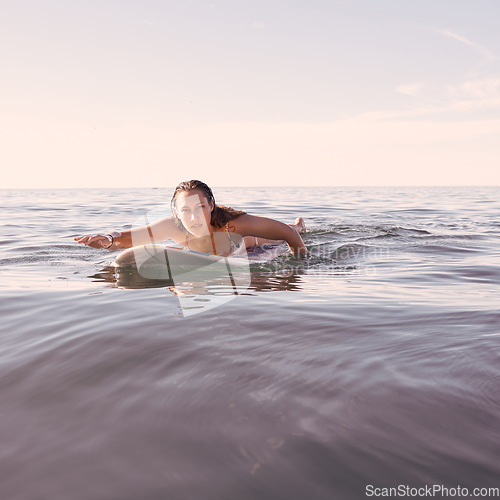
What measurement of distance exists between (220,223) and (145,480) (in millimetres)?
4200

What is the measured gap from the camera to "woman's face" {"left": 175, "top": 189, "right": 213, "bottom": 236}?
16.5 feet

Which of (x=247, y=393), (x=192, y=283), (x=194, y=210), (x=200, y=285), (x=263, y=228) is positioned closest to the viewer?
(x=247, y=393)

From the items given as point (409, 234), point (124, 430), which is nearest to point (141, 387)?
point (124, 430)

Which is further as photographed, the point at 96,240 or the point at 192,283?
the point at 96,240

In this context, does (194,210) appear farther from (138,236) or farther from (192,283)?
(192,283)

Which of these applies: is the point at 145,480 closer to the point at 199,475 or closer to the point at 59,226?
the point at 199,475

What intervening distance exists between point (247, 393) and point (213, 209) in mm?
3684

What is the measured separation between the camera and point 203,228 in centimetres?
529

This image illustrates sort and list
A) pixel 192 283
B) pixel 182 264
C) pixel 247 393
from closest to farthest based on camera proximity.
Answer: pixel 247 393
pixel 192 283
pixel 182 264

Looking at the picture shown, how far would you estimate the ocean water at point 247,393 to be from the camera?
1.36 meters

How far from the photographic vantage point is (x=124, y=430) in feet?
5.27

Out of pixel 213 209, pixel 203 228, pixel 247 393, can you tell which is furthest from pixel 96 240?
pixel 247 393

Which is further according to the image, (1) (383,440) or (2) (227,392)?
(2) (227,392)

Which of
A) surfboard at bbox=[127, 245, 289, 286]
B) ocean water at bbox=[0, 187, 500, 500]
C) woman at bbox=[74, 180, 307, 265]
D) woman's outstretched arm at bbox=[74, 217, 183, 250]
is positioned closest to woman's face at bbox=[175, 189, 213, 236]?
woman at bbox=[74, 180, 307, 265]
